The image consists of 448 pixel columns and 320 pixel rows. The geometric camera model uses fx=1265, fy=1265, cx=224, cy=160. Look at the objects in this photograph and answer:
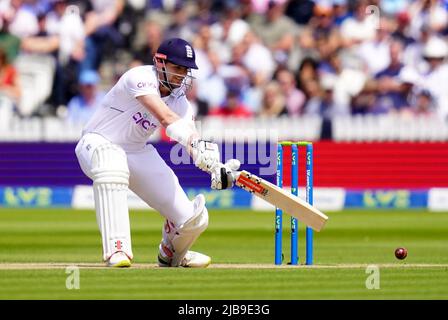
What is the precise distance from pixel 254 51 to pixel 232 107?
0.93 m

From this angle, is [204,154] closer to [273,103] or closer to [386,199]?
[386,199]

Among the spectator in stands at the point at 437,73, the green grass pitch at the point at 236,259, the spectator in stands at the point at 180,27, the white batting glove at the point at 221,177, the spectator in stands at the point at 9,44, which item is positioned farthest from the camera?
the spectator in stands at the point at 180,27

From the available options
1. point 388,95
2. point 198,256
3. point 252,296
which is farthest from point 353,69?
point 252,296

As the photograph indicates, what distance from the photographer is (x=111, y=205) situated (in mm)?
7758

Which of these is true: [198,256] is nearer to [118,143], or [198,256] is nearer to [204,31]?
[118,143]

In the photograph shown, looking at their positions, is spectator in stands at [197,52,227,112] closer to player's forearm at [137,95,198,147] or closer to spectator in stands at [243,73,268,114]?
spectator in stands at [243,73,268,114]

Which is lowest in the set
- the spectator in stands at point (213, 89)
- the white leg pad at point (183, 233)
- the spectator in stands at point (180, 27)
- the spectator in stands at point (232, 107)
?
the white leg pad at point (183, 233)

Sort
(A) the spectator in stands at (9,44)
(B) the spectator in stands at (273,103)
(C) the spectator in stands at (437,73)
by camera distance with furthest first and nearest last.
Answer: (A) the spectator in stands at (9,44) → (B) the spectator in stands at (273,103) → (C) the spectator in stands at (437,73)

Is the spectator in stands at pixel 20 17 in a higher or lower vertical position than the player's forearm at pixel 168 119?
higher

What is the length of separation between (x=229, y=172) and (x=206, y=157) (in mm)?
168

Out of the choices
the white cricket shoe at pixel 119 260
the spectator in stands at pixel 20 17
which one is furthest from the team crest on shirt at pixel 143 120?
the spectator in stands at pixel 20 17

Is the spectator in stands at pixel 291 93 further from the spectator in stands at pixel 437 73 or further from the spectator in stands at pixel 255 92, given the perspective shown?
the spectator in stands at pixel 437 73

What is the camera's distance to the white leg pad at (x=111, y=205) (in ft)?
25.4
